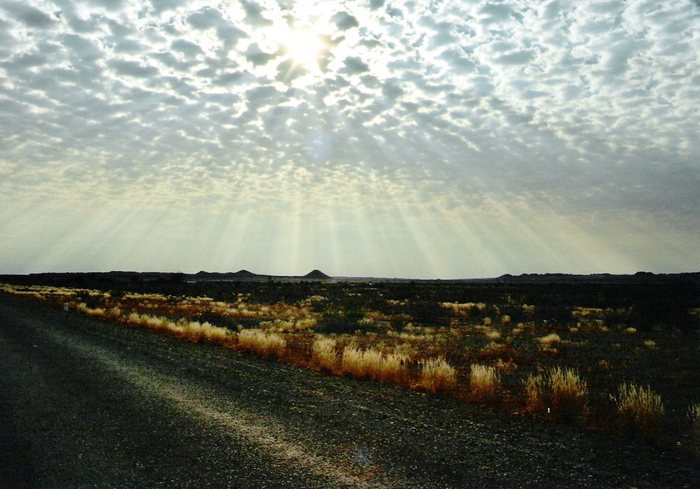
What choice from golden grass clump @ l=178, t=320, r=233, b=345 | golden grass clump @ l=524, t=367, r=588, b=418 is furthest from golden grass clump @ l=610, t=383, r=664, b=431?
golden grass clump @ l=178, t=320, r=233, b=345

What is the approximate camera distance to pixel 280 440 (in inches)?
272

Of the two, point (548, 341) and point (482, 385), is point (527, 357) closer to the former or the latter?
point (548, 341)

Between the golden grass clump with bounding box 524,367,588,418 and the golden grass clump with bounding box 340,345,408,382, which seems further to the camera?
the golden grass clump with bounding box 340,345,408,382

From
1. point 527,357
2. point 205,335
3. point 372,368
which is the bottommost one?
point 527,357

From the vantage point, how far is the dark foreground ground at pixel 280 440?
18.5ft

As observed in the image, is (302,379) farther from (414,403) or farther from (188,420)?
(188,420)

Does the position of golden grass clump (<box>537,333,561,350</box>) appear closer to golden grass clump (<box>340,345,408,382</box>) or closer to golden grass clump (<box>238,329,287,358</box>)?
golden grass clump (<box>340,345,408,382</box>)

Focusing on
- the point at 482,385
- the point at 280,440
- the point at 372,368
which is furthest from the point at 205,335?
the point at 280,440

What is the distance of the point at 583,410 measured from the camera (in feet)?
30.1

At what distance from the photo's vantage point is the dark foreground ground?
5652 millimetres

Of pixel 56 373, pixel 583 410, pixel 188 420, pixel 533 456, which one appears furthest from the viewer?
pixel 56 373

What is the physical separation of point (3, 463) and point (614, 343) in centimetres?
2600

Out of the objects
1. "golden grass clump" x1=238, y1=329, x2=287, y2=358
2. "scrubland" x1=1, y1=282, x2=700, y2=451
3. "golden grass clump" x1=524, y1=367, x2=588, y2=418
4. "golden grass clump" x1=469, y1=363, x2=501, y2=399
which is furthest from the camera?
"golden grass clump" x1=238, y1=329, x2=287, y2=358

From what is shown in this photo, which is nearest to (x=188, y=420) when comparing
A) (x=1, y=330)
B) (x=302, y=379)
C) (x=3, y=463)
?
(x=3, y=463)
